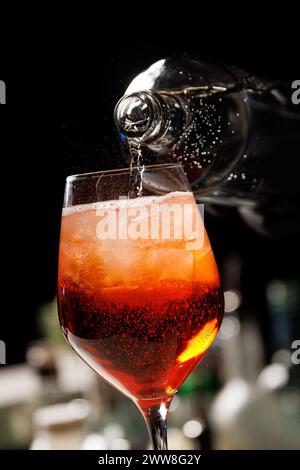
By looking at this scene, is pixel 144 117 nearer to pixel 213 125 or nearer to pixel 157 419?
pixel 213 125

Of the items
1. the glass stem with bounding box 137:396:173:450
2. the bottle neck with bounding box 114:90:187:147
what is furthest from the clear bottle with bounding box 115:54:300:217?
the glass stem with bounding box 137:396:173:450

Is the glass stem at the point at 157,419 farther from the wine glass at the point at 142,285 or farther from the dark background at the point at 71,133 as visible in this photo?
the dark background at the point at 71,133

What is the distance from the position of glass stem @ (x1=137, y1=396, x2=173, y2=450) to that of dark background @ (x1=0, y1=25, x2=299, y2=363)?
0.77 feet

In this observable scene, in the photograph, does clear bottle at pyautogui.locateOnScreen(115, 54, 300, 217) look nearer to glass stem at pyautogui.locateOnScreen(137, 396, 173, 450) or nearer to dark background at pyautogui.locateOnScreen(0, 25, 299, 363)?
dark background at pyautogui.locateOnScreen(0, 25, 299, 363)

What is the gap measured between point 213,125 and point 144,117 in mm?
151

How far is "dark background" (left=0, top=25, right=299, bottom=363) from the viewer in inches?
30.1

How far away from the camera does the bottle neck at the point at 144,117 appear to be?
26.3 inches

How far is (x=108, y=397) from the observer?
5.61 ft

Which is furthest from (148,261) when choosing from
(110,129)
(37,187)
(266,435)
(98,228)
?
(37,187)

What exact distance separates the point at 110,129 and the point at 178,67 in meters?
0.13

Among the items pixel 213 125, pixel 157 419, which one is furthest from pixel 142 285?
pixel 213 125

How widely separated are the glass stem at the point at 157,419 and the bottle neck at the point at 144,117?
0.82 feet

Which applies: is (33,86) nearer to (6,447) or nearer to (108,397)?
(108,397)

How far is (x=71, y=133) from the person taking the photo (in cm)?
72
